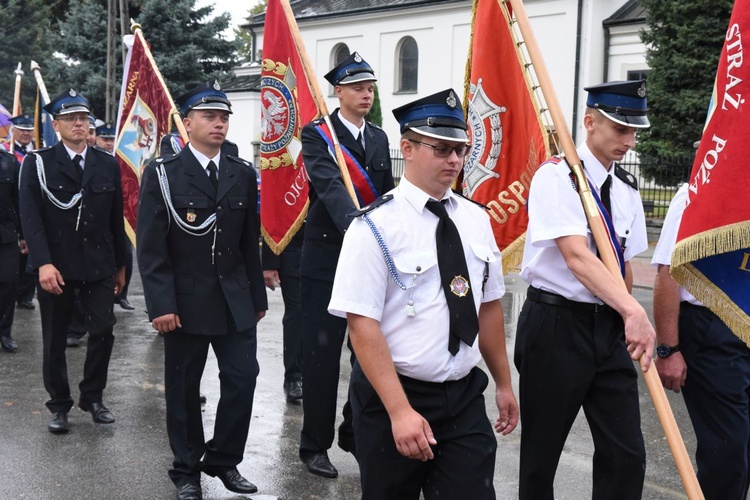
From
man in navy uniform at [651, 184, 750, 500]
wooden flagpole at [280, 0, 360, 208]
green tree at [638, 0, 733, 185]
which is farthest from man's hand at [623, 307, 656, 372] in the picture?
green tree at [638, 0, 733, 185]

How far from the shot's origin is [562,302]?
13.8ft

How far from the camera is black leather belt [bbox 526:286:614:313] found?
4.14m

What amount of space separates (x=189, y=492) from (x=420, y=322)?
7.38 feet

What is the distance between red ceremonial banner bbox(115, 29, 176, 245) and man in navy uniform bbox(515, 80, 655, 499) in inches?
173

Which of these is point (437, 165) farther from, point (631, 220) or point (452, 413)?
point (631, 220)

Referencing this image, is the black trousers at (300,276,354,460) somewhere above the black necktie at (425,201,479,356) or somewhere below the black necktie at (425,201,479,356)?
below

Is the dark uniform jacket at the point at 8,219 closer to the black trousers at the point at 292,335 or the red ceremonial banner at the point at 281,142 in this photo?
the black trousers at the point at 292,335

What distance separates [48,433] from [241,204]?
221 cm

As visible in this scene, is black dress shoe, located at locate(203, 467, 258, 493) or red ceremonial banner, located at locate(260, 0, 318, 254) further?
red ceremonial banner, located at locate(260, 0, 318, 254)

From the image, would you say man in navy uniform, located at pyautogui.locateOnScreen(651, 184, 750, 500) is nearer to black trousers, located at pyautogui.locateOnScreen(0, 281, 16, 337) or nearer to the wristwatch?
the wristwatch

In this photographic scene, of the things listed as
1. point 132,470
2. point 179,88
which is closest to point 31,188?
point 132,470

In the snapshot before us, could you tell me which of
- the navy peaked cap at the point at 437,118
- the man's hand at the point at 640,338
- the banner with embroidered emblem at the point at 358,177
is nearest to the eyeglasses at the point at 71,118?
the banner with embroidered emblem at the point at 358,177

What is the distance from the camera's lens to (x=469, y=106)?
5.27m

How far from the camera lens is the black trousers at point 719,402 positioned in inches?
173
